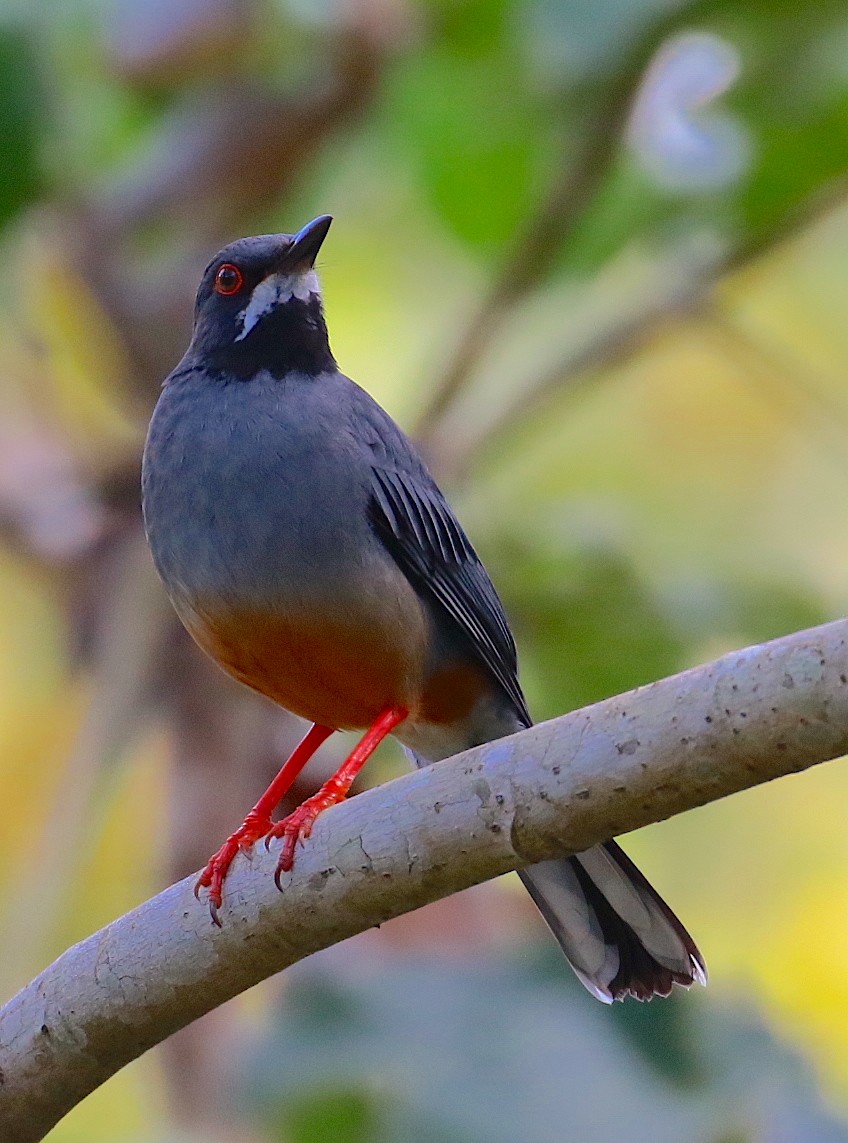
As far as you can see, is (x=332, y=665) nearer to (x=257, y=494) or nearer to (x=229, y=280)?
(x=257, y=494)

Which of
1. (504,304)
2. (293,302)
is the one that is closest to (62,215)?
(504,304)

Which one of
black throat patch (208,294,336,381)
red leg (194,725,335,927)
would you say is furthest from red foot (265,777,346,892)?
black throat patch (208,294,336,381)

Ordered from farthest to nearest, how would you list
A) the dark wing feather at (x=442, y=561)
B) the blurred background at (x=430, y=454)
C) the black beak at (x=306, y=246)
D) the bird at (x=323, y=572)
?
the blurred background at (x=430, y=454) < the black beak at (x=306, y=246) < the dark wing feather at (x=442, y=561) < the bird at (x=323, y=572)

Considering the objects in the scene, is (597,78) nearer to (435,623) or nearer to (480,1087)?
(435,623)

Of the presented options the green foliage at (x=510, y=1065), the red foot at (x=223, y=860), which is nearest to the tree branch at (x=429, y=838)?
the red foot at (x=223, y=860)

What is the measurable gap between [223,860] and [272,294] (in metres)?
1.78

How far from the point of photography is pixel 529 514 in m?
7.26

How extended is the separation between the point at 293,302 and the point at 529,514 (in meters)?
2.48

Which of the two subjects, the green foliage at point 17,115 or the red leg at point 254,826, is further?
the green foliage at point 17,115

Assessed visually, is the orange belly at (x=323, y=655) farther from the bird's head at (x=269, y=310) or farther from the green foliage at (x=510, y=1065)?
the green foliage at (x=510, y=1065)

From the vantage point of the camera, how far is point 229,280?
5102 mm

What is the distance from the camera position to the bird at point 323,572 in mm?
4398

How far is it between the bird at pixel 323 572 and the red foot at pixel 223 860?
2cm

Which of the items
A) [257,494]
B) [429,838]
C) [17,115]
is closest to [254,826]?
[257,494]
